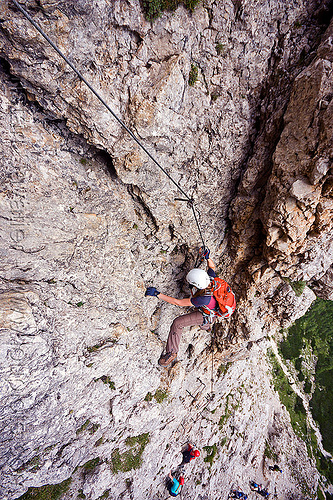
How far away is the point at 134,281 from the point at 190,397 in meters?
6.66

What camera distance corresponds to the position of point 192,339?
833 cm

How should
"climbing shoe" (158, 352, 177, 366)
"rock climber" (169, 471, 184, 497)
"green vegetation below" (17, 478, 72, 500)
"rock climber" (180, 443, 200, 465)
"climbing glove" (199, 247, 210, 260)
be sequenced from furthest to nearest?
"rock climber" (180, 443, 200, 465) → "rock climber" (169, 471, 184, 497) → "climbing shoe" (158, 352, 177, 366) → "climbing glove" (199, 247, 210, 260) → "green vegetation below" (17, 478, 72, 500)

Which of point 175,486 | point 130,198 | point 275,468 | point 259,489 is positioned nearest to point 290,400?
point 275,468

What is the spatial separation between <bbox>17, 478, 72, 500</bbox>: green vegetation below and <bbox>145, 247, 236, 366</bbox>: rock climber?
13.7 feet

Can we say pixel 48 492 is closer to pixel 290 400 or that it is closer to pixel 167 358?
pixel 167 358

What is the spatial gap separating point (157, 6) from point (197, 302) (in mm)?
5974

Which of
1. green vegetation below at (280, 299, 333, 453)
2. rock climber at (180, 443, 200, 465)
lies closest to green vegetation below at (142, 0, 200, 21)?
rock climber at (180, 443, 200, 465)

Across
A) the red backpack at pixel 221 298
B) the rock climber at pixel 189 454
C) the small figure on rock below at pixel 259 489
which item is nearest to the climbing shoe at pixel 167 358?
the red backpack at pixel 221 298

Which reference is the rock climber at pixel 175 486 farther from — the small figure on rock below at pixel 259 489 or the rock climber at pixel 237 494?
the small figure on rock below at pixel 259 489

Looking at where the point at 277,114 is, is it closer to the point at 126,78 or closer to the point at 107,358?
the point at 126,78

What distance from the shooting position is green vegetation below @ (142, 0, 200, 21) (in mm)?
3523

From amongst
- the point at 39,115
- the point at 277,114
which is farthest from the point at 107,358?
the point at 277,114

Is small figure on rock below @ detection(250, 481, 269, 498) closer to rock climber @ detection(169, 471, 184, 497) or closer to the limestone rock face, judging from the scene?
rock climber @ detection(169, 471, 184, 497)

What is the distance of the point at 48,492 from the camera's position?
227 inches
